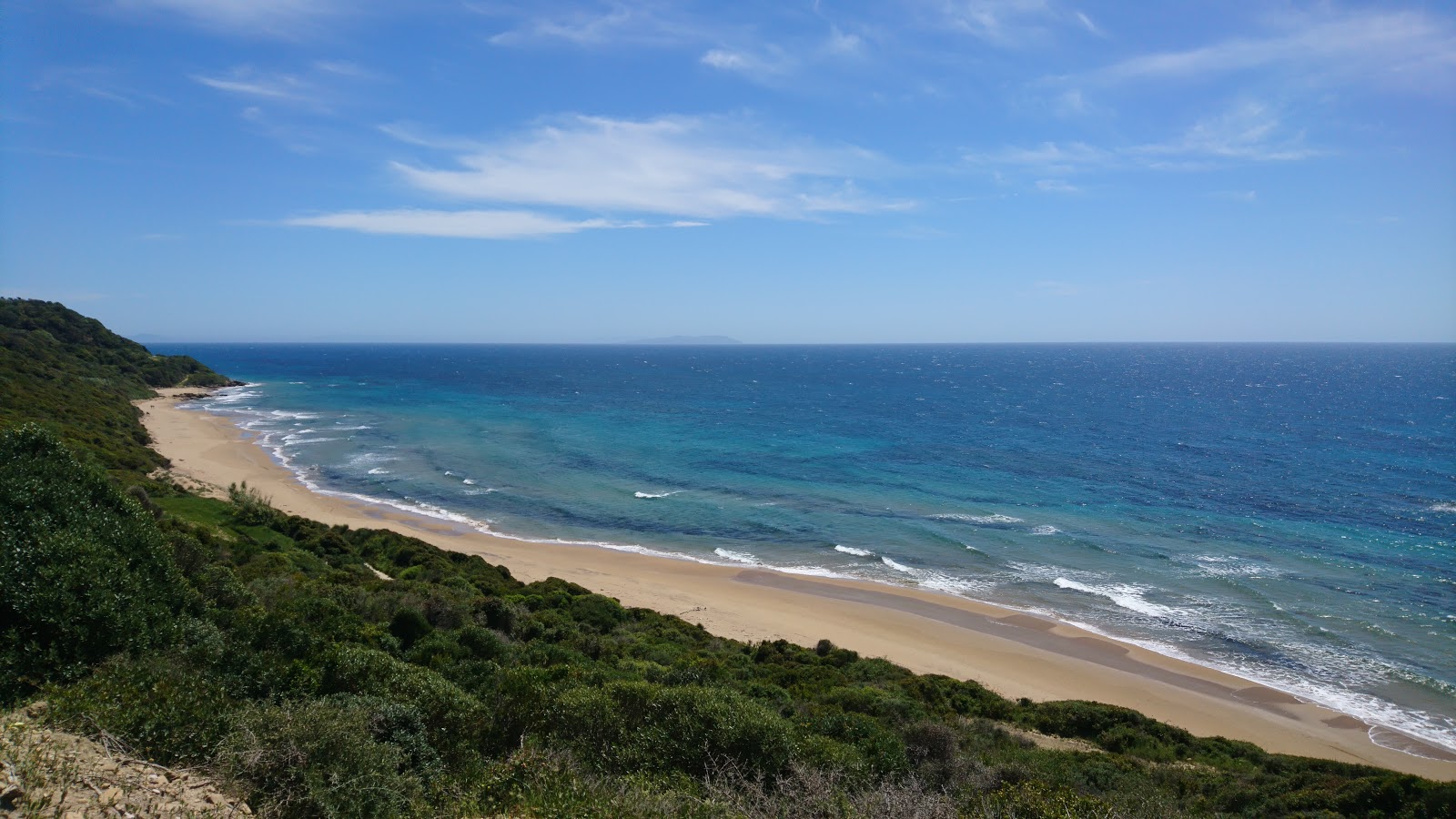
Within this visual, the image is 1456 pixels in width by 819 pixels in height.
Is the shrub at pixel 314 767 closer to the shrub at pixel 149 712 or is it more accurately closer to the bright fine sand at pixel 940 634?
the shrub at pixel 149 712

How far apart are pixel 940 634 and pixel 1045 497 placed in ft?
73.6

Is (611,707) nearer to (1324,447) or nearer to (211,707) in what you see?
(211,707)

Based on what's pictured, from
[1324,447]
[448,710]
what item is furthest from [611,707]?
[1324,447]

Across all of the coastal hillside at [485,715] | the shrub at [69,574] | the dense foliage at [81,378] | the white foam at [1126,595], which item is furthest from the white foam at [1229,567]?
the dense foliage at [81,378]

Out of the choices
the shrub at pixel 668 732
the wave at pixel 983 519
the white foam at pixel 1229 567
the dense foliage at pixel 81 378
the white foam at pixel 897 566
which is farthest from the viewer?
the wave at pixel 983 519

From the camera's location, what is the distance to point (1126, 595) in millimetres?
30984

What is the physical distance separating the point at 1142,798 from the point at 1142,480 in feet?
147

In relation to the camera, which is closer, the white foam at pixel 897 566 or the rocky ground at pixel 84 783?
the rocky ground at pixel 84 783

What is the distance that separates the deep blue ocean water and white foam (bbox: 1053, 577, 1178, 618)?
10cm

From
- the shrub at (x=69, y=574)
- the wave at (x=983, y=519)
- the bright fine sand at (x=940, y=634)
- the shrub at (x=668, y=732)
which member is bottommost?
the bright fine sand at (x=940, y=634)

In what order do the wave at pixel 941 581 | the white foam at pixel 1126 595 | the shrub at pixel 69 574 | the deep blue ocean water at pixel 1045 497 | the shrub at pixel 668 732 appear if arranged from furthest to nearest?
the wave at pixel 941 581
the white foam at pixel 1126 595
the deep blue ocean water at pixel 1045 497
the shrub at pixel 668 732
the shrub at pixel 69 574

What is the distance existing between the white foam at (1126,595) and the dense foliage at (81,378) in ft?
129

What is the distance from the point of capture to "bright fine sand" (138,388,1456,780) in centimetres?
2106

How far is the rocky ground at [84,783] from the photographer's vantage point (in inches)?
259
